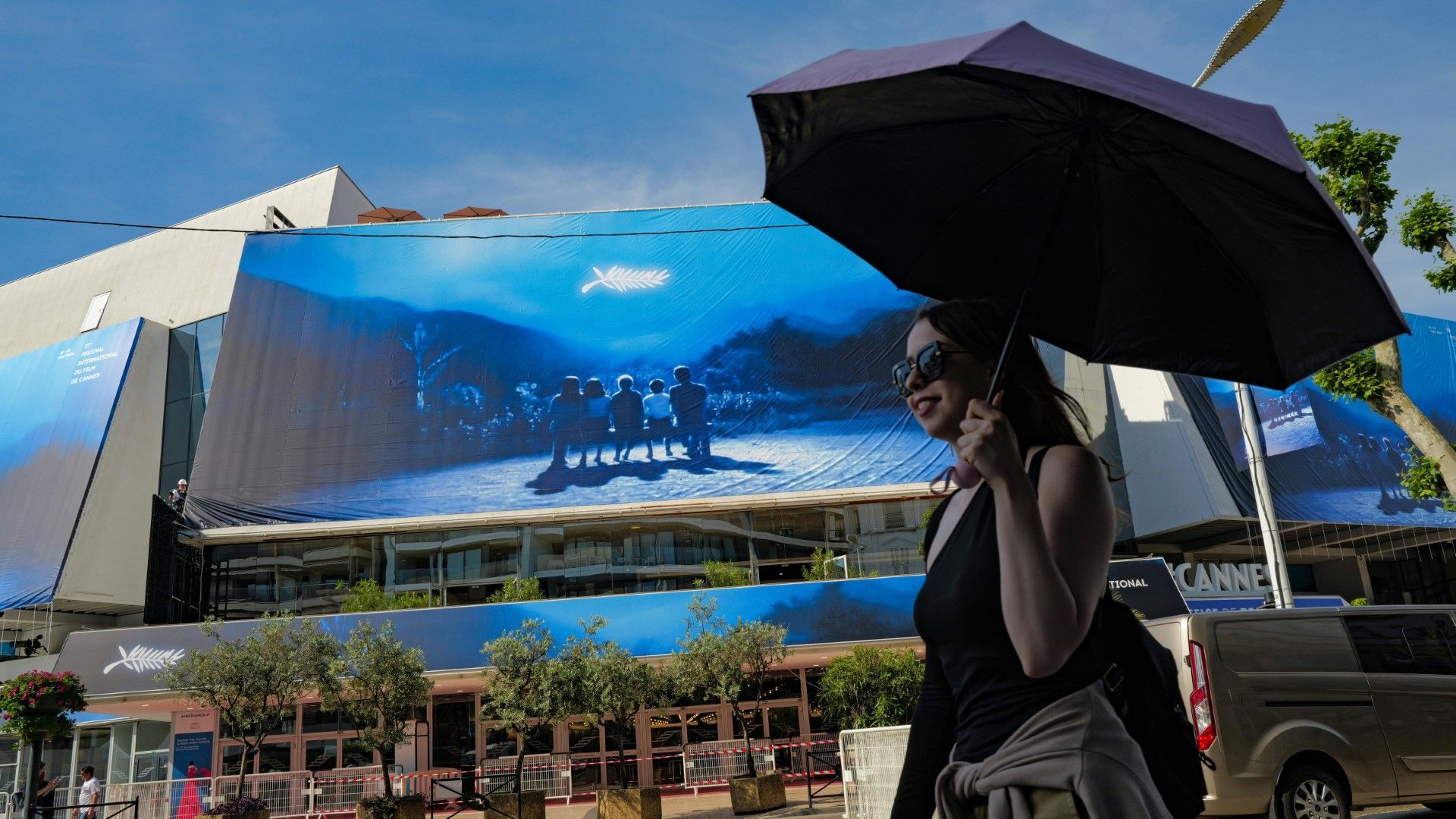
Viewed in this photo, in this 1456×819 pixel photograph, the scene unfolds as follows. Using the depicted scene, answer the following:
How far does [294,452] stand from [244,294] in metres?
5.68

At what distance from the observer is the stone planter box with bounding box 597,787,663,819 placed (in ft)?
54.9

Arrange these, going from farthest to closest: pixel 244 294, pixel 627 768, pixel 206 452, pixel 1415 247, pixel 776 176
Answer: pixel 244 294 → pixel 206 452 → pixel 627 768 → pixel 1415 247 → pixel 776 176

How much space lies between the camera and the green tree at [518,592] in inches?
1064

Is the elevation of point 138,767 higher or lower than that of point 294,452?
lower

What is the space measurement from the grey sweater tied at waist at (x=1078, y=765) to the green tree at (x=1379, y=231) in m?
13.3

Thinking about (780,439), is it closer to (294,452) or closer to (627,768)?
(627,768)

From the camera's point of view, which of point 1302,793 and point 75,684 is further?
point 75,684

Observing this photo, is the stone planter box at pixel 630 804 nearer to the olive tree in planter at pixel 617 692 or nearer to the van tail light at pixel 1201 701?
the olive tree in planter at pixel 617 692

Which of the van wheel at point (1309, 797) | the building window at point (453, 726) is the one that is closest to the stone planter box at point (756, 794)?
the van wheel at point (1309, 797)

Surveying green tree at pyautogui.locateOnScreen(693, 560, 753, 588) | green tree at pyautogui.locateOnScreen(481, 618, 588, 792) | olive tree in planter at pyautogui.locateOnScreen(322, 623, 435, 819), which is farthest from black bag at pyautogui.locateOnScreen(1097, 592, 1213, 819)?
green tree at pyautogui.locateOnScreen(693, 560, 753, 588)

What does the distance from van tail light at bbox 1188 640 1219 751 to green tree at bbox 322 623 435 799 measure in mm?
14670

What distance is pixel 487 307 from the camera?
32.8m

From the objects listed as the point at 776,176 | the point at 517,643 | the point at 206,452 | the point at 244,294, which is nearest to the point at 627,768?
the point at 517,643

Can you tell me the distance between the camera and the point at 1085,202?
2645mm
